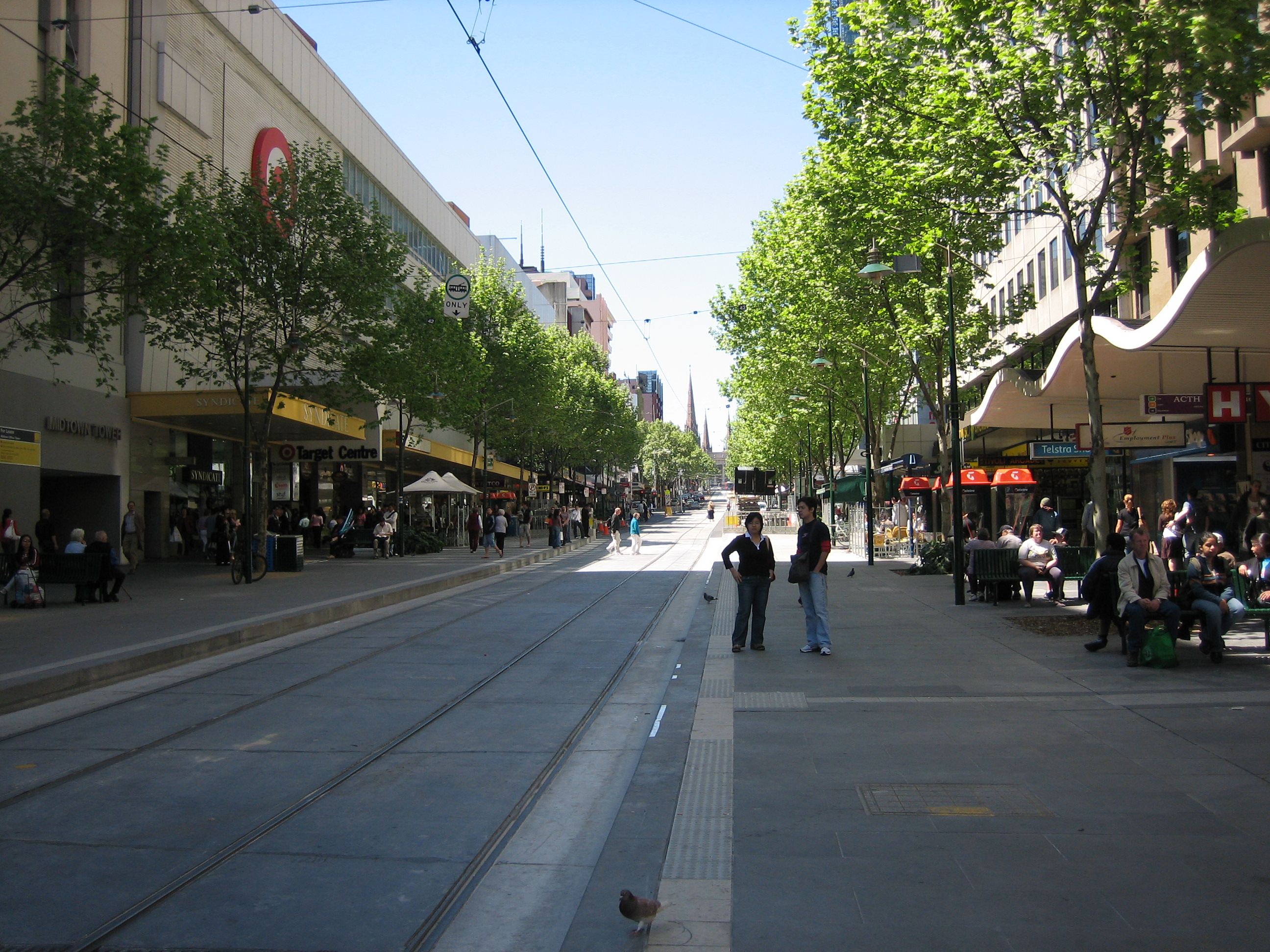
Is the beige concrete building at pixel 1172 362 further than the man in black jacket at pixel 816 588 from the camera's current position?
Yes

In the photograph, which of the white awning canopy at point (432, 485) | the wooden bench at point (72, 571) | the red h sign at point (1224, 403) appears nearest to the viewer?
the red h sign at point (1224, 403)

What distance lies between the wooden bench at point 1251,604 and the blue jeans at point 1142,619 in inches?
41.9

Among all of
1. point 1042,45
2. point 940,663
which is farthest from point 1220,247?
point 940,663

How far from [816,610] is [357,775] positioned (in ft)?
21.9

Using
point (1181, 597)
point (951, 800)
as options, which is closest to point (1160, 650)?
point (1181, 597)

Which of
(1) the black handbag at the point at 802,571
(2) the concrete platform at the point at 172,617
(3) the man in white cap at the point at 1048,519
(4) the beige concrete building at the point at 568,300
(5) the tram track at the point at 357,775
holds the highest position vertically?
(4) the beige concrete building at the point at 568,300

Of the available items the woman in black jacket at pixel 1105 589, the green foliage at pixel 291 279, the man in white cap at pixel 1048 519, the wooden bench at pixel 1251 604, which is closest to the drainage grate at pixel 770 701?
the woman in black jacket at pixel 1105 589

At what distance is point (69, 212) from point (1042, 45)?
1431cm

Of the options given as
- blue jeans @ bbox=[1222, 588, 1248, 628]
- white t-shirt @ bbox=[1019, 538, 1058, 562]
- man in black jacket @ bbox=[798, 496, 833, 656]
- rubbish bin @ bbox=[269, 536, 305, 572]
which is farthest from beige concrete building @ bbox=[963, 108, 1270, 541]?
rubbish bin @ bbox=[269, 536, 305, 572]

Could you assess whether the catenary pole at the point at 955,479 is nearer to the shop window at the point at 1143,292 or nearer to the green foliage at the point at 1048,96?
the green foliage at the point at 1048,96

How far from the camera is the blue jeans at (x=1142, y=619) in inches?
426

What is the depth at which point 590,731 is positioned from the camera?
8492mm

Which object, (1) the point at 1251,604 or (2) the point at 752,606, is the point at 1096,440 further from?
(2) the point at 752,606

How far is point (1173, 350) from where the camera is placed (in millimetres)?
16781
